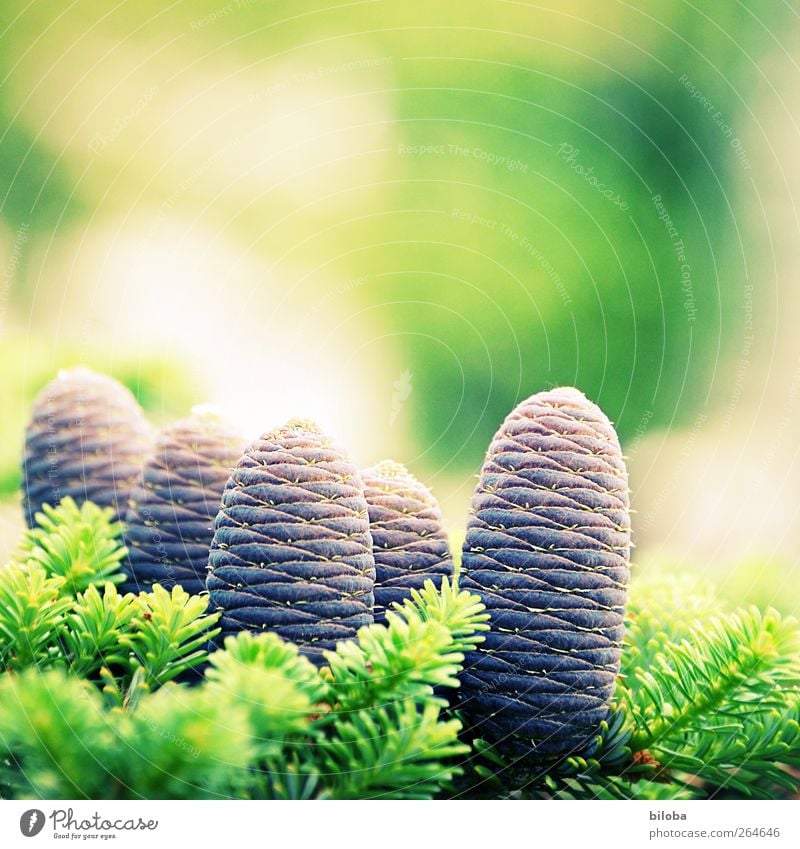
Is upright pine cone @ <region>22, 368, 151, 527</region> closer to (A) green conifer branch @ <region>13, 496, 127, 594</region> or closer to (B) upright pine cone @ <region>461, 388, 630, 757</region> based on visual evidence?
(A) green conifer branch @ <region>13, 496, 127, 594</region>

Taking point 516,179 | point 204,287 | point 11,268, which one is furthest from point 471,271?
point 11,268

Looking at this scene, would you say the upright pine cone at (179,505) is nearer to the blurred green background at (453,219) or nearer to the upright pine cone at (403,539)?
the upright pine cone at (403,539)

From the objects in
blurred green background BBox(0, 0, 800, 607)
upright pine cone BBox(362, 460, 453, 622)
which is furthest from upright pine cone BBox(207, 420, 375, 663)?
blurred green background BBox(0, 0, 800, 607)

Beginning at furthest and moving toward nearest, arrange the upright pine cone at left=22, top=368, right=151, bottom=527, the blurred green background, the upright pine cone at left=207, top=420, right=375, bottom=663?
the blurred green background < the upright pine cone at left=22, top=368, right=151, bottom=527 < the upright pine cone at left=207, top=420, right=375, bottom=663

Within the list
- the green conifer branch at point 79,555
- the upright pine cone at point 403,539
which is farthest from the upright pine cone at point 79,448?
the upright pine cone at point 403,539

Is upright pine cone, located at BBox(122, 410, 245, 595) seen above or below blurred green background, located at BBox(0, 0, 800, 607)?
below

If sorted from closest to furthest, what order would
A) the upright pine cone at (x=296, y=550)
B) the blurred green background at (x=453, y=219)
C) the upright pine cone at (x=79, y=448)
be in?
1. the upright pine cone at (x=296, y=550)
2. the upright pine cone at (x=79, y=448)
3. the blurred green background at (x=453, y=219)

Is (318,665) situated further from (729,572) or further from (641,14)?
(641,14)
